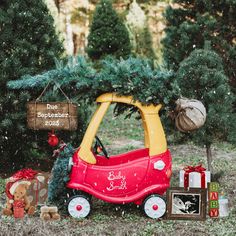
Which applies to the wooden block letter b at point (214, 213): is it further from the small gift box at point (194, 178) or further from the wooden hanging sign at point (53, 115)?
the wooden hanging sign at point (53, 115)

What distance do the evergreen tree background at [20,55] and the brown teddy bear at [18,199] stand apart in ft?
3.90

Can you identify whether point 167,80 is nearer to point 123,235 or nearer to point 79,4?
point 123,235

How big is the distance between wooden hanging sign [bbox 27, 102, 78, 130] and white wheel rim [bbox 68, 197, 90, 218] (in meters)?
0.75

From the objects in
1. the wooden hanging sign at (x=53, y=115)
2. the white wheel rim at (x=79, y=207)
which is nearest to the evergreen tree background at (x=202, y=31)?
the wooden hanging sign at (x=53, y=115)

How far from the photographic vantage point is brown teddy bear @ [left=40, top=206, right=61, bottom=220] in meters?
4.79

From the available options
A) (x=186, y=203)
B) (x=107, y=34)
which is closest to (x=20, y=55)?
(x=186, y=203)

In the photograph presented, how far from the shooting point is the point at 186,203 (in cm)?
498

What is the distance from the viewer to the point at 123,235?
176 inches

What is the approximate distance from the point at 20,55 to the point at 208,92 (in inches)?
97.0

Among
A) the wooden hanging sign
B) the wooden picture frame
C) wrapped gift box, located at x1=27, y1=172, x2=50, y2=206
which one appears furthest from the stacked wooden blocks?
wrapped gift box, located at x1=27, y1=172, x2=50, y2=206

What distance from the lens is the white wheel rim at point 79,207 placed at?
4910mm

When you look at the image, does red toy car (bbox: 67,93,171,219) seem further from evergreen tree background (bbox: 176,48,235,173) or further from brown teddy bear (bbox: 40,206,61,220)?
evergreen tree background (bbox: 176,48,235,173)

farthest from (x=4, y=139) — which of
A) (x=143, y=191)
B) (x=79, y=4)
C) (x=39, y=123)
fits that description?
(x=79, y=4)

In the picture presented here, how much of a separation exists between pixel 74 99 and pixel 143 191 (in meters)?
1.23
